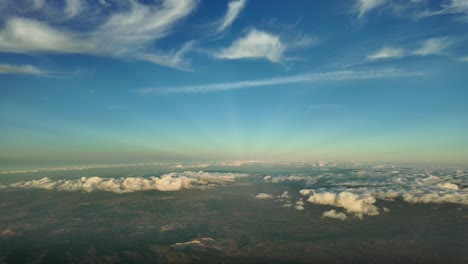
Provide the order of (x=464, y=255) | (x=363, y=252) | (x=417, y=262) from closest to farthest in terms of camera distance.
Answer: (x=417, y=262), (x=464, y=255), (x=363, y=252)

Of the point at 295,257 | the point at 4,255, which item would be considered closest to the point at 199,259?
the point at 295,257

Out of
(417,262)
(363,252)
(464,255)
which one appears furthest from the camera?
(363,252)

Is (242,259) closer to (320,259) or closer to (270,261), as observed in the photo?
(270,261)

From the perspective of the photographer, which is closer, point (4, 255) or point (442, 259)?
point (442, 259)

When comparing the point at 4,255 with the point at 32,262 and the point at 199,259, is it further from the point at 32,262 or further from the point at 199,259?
the point at 199,259

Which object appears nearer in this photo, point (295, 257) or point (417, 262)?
point (417, 262)

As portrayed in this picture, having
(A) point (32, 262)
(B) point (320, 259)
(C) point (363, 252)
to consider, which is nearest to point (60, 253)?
(A) point (32, 262)

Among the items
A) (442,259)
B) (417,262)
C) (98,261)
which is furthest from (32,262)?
(442,259)

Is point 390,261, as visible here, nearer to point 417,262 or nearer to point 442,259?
point 417,262
